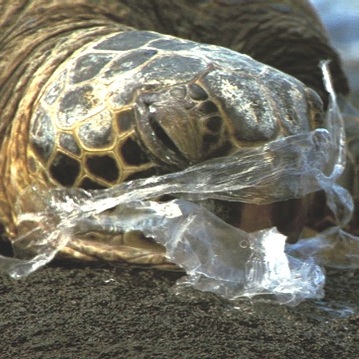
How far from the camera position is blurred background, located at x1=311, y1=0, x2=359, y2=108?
455 cm

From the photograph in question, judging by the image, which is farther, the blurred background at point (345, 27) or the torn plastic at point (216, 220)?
the blurred background at point (345, 27)

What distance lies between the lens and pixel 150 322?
1425mm

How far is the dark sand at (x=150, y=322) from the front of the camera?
4.33ft

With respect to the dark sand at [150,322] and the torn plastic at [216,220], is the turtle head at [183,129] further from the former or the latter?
the dark sand at [150,322]

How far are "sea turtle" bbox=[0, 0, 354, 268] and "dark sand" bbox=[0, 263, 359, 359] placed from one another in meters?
0.18

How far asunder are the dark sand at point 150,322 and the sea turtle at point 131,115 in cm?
18

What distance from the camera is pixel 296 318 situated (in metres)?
1.51

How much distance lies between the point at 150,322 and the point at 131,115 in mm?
472

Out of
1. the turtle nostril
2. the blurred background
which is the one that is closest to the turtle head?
the turtle nostril

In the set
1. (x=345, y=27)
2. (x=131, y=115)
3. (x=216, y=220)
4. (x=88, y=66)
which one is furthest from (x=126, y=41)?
(x=345, y=27)

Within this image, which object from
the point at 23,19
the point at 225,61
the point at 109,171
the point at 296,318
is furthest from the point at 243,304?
the point at 23,19

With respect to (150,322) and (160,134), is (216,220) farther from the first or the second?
(150,322)

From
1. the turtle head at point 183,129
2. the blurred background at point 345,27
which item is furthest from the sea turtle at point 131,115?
the blurred background at point 345,27

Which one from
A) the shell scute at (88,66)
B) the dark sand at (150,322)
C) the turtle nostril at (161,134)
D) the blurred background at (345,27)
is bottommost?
the blurred background at (345,27)
